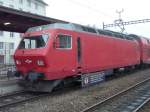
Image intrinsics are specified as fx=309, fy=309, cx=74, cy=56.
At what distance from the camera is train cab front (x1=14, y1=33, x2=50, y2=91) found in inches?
535

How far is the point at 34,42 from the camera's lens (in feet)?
48.0

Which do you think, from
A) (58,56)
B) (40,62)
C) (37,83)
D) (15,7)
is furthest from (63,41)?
(15,7)

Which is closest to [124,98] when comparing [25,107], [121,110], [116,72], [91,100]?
[91,100]

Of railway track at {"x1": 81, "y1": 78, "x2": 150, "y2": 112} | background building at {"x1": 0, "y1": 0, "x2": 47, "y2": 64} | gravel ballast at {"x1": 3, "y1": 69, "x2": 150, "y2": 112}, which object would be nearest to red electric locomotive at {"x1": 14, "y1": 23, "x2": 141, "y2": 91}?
gravel ballast at {"x1": 3, "y1": 69, "x2": 150, "y2": 112}

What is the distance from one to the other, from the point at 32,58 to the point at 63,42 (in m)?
1.68

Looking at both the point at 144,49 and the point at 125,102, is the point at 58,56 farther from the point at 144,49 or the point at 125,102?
the point at 144,49

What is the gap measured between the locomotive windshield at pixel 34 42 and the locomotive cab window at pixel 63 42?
539mm

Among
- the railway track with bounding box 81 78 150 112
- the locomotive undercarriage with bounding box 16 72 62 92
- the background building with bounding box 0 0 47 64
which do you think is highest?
the background building with bounding box 0 0 47 64

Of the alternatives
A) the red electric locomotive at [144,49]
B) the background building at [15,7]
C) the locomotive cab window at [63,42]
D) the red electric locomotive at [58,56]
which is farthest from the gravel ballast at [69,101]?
the background building at [15,7]

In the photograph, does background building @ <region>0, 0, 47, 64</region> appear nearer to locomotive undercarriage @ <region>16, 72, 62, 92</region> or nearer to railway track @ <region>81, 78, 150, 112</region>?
locomotive undercarriage @ <region>16, 72, 62, 92</region>

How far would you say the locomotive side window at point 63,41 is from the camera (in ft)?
46.6

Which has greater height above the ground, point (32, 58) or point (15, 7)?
point (15, 7)

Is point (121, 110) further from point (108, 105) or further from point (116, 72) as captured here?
point (116, 72)

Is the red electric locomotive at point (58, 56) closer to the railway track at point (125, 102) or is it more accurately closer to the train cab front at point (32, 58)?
the train cab front at point (32, 58)
